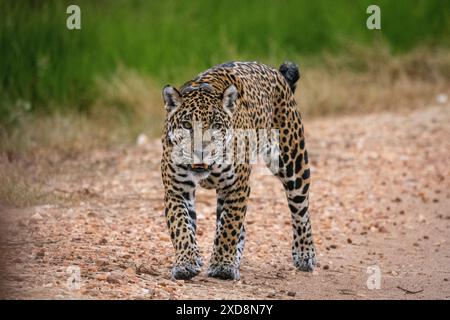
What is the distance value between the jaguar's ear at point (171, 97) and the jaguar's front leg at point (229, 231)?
793 millimetres

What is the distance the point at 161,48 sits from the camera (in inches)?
698

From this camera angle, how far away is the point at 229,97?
7.60 metres

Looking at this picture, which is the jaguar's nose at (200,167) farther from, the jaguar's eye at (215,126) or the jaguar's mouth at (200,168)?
the jaguar's eye at (215,126)

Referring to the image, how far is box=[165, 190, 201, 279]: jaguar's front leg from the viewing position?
7.58 meters

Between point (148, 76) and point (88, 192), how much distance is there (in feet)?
19.5

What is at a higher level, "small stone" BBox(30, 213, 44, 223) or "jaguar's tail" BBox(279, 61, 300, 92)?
"jaguar's tail" BBox(279, 61, 300, 92)

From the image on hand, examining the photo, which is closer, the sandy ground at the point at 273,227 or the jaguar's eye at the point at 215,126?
the jaguar's eye at the point at 215,126

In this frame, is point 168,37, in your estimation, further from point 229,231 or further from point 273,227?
point 229,231

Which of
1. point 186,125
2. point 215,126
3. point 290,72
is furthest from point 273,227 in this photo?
point 186,125

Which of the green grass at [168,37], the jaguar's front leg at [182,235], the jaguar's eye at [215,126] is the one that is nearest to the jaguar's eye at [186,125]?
the jaguar's eye at [215,126]

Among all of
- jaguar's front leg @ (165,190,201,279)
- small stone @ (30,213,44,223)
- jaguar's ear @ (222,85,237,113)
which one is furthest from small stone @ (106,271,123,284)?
small stone @ (30,213,44,223)

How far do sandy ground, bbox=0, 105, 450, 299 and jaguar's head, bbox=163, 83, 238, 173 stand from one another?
927 mm

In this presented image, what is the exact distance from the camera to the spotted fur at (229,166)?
7.45 meters

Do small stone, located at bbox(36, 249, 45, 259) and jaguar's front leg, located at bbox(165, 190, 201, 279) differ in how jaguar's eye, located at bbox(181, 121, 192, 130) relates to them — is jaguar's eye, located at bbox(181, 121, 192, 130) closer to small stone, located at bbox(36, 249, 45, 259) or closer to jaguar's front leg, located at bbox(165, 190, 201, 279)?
jaguar's front leg, located at bbox(165, 190, 201, 279)
